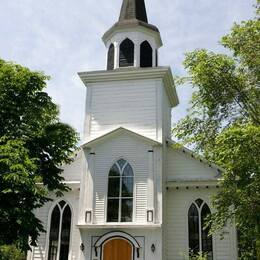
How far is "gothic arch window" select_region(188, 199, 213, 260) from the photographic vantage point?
17.7 metres

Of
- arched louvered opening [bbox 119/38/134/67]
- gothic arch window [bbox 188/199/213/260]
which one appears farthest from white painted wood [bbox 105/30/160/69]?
gothic arch window [bbox 188/199/213/260]

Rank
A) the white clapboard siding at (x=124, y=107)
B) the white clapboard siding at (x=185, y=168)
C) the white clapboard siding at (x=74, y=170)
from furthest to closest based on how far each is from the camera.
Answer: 1. the white clapboard siding at (x=74, y=170)
2. the white clapboard siding at (x=124, y=107)
3. the white clapboard siding at (x=185, y=168)

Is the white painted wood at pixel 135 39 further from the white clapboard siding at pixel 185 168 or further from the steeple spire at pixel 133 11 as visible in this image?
the white clapboard siding at pixel 185 168

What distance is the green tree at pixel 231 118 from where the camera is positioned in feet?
37.9

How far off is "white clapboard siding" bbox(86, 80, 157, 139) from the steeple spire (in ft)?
13.6

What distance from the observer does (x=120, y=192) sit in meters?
18.3

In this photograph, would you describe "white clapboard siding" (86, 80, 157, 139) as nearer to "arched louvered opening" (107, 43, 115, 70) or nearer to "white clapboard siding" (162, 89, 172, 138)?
"white clapboard siding" (162, 89, 172, 138)

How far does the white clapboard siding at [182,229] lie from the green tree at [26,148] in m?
6.19

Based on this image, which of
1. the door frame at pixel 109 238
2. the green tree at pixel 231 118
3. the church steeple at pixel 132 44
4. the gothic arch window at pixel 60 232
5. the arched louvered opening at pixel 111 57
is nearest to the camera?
the green tree at pixel 231 118

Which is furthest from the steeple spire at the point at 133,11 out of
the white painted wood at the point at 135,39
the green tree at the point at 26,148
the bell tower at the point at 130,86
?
the green tree at the point at 26,148

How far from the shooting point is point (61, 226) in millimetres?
18844

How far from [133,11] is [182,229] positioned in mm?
11935

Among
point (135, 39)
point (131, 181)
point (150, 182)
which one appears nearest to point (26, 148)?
point (131, 181)

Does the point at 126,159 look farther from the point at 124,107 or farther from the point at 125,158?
the point at 124,107
